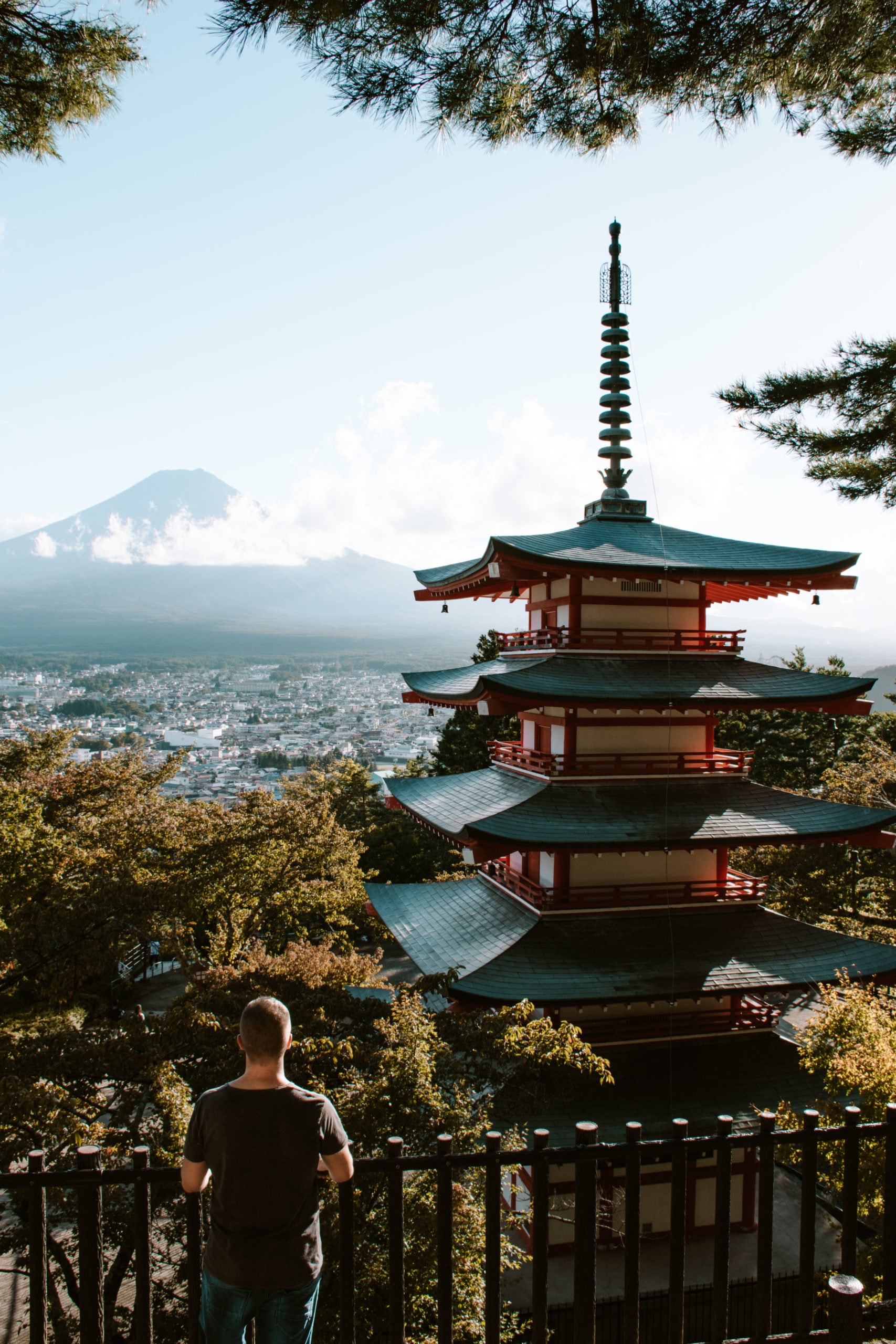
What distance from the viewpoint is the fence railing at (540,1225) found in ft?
10.6

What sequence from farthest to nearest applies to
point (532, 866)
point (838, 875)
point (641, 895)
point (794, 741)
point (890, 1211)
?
point (794, 741) → point (838, 875) → point (532, 866) → point (641, 895) → point (890, 1211)

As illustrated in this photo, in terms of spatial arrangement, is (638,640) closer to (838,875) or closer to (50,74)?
(50,74)

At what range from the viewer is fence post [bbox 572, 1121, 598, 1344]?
3.54 meters

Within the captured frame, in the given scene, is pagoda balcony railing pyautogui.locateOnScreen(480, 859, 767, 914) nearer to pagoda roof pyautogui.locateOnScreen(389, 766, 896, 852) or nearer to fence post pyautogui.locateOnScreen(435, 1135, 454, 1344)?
pagoda roof pyautogui.locateOnScreen(389, 766, 896, 852)

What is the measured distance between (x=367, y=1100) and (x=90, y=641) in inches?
7312

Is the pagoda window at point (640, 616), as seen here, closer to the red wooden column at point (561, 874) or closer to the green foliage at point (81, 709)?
the red wooden column at point (561, 874)

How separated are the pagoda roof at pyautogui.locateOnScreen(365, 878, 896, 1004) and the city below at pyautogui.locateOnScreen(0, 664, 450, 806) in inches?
917

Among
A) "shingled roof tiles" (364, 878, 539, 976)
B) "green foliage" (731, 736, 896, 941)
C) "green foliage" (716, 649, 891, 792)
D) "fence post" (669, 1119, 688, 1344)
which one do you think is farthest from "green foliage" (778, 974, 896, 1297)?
"green foliage" (716, 649, 891, 792)

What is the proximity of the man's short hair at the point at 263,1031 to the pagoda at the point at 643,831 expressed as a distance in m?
7.15

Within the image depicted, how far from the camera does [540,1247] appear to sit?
11.5 feet

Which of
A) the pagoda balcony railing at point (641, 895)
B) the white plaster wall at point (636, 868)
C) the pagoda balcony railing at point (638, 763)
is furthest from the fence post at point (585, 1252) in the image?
the pagoda balcony railing at point (638, 763)

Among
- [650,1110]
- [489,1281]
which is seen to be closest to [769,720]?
[650,1110]

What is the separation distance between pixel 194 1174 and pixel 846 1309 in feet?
9.35

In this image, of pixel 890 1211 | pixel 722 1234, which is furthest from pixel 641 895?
pixel 722 1234
